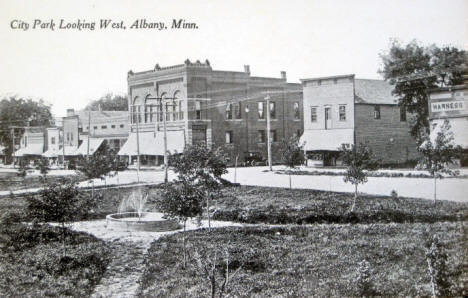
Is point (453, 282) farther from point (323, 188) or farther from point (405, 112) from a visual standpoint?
point (405, 112)

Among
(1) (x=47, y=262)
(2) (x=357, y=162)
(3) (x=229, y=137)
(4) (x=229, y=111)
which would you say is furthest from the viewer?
(4) (x=229, y=111)

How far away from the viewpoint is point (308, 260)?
37.1 ft

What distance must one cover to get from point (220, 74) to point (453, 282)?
4162 centimetres

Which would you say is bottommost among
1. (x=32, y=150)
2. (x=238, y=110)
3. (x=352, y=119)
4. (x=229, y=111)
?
(x=32, y=150)

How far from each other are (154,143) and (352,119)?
67.4 ft

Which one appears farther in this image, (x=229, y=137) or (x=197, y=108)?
(x=229, y=137)

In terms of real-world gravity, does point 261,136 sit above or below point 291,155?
above

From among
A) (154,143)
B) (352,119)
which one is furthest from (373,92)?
(154,143)

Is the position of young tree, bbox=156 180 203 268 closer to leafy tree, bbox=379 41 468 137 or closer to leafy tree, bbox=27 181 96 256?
leafy tree, bbox=27 181 96 256

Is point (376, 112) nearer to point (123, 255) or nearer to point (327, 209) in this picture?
point (327, 209)

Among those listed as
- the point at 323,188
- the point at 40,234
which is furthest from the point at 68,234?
the point at 323,188

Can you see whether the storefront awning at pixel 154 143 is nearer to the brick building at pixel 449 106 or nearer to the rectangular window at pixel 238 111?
the rectangular window at pixel 238 111

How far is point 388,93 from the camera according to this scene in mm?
42156

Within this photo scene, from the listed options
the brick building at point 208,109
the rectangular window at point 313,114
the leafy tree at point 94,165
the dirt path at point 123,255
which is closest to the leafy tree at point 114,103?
the brick building at point 208,109
